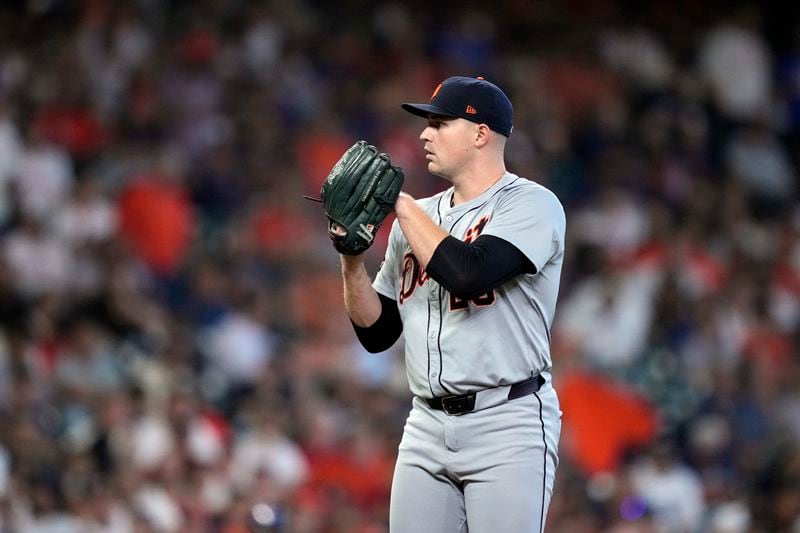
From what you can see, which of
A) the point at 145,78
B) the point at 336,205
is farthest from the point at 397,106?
the point at 336,205

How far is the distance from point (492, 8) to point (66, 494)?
21.6ft

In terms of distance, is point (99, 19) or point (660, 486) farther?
point (99, 19)

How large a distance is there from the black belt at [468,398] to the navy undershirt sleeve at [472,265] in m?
0.31

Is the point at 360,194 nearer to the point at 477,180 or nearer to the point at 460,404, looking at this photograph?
the point at 477,180

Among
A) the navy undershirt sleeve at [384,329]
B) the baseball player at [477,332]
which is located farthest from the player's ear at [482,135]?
the navy undershirt sleeve at [384,329]

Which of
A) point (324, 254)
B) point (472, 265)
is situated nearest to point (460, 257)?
point (472, 265)

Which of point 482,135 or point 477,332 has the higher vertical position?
point 482,135

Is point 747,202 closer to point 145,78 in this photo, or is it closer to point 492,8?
point 492,8

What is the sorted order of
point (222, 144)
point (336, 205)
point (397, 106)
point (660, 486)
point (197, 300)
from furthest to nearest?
point (397, 106) < point (222, 144) < point (197, 300) < point (660, 486) < point (336, 205)

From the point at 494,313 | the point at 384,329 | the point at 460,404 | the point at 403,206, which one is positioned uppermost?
the point at 403,206

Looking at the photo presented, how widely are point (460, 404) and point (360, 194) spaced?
665 millimetres

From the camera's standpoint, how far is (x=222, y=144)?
9.73 metres

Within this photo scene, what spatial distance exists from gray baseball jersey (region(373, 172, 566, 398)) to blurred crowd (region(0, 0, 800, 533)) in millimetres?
3357

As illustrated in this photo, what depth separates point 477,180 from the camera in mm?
4059
